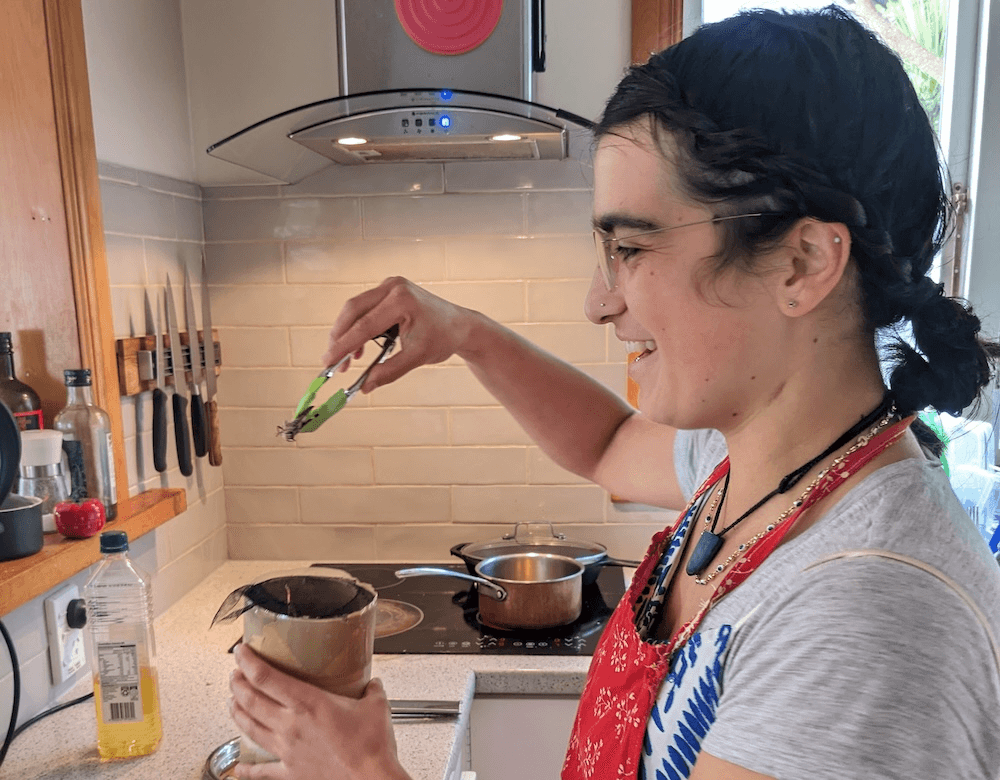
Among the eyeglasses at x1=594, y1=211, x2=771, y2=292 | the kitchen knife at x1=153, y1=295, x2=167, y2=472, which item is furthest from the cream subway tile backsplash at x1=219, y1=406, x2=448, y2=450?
the eyeglasses at x1=594, y1=211, x2=771, y2=292

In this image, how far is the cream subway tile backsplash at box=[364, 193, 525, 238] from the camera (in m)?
1.89

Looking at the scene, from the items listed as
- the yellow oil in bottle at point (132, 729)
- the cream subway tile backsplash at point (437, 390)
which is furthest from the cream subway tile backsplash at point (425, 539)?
the yellow oil in bottle at point (132, 729)

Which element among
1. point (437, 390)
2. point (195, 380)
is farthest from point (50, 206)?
point (437, 390)

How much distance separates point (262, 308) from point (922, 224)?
4.92 feet

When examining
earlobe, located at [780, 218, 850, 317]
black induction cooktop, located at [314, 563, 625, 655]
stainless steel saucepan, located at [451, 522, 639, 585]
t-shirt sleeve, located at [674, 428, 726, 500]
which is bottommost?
black induction cooktop, located at [314, 563, 625, 655]

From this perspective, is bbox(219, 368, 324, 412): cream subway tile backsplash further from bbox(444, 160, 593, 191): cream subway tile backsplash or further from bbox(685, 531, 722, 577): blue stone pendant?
bbox(685, 531, 722, 577): blue stone pendant

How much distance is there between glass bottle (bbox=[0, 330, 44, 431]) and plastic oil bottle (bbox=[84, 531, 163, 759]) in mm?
275

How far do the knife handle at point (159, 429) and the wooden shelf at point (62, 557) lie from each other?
0.09 meters

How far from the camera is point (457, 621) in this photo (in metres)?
1.62

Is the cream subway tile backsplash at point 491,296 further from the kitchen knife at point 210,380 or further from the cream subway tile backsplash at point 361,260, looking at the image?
the kitchen knife at point 210,380

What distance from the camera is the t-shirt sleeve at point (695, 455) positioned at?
1.14 meters

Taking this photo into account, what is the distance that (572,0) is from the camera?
1.73m

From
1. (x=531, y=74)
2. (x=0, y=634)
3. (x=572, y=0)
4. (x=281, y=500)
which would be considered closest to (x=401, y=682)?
(x=0, y=634)

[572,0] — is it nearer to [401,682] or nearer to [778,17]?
[778,17]
